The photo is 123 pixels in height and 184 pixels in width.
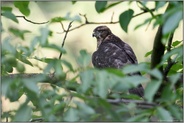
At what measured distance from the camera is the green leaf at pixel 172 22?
2115 millimetres

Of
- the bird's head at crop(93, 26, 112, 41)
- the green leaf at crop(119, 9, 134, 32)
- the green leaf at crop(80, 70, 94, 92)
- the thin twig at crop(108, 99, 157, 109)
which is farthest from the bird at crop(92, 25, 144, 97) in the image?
the green leaf at crop(80, 70, 94, 92)

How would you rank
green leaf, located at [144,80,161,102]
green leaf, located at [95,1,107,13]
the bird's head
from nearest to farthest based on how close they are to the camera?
green leaf, located at [144,80,161,102] → green leaf, located at [95,1,107,13] → the bird's head

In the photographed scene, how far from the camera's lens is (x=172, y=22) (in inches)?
84.2

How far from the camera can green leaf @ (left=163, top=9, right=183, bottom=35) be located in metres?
2.12

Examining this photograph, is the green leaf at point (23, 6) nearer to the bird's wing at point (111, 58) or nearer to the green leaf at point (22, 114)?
the green leaf at point (22, 114)

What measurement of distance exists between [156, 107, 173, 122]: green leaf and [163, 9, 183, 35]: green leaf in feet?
0.85

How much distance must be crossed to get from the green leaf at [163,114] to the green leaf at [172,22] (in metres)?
0.26

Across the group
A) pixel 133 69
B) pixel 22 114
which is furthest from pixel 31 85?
pixel 133 69

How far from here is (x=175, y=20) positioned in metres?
2.14

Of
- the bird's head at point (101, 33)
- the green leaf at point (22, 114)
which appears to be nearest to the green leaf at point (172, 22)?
the green leaf at point (22, 114)

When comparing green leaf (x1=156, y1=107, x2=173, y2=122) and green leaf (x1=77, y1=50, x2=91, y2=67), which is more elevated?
green leaf (x1=77, y1=50, x2=91, y2=67)

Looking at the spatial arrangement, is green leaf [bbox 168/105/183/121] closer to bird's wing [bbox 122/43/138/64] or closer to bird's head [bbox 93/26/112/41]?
bird's wing [bbox 122/43/138/64]

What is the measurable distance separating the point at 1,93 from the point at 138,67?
0.48m

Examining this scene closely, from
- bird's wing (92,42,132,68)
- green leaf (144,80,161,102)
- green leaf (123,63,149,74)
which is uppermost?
green leaf (123,63,149,74)
